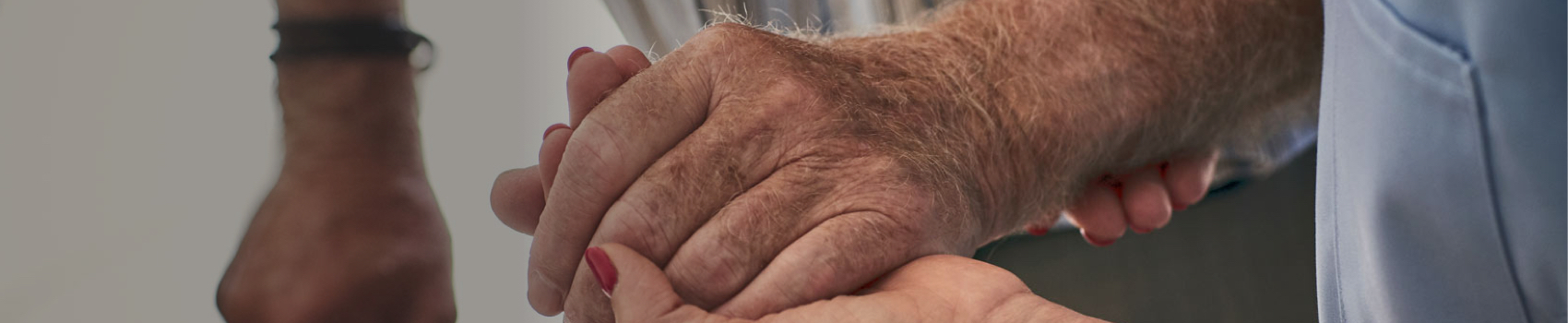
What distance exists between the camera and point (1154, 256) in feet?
2.78

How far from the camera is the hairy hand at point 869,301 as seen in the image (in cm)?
33

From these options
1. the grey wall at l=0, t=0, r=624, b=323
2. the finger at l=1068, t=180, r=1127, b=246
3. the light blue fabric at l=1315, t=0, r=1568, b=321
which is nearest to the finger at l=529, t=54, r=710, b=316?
the grey wall at l=0, t=0, r=624, b=323

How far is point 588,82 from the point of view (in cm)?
36

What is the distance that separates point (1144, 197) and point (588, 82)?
1.56 feet

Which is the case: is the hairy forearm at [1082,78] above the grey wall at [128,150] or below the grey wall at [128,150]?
below

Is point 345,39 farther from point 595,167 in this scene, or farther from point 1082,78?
point 1082,78

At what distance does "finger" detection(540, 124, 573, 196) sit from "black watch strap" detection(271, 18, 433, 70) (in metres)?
0.08

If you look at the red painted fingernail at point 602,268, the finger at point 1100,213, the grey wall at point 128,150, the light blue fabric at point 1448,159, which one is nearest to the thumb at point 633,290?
the red painted fingernail at point 602,268

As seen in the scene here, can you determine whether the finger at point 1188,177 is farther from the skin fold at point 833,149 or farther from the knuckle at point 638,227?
the knuckle at point 638,227

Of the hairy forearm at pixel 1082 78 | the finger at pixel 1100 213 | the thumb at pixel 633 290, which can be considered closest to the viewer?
the thumb at pixel 633 290

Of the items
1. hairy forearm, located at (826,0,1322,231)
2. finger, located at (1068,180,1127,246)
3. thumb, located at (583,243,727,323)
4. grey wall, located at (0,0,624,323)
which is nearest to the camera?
grey wall, located at (0,0,624,323)

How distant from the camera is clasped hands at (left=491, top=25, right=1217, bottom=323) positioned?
0.34 metres

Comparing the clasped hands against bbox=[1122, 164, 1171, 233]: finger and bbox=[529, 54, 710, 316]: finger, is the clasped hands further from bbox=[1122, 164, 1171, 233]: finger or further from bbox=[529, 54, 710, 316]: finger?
bbox=[1122, 164, 1171, 233]: finger

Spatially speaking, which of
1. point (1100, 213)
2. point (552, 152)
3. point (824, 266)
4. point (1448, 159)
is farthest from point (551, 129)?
point (1100, 213)
